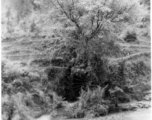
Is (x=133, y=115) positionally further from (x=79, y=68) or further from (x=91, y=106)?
(x=79, y=68)

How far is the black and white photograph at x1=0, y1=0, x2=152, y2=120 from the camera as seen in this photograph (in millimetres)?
8891

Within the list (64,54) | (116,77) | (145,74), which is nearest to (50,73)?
(64,54)

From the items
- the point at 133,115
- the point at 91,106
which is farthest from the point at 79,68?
the point at 133,115

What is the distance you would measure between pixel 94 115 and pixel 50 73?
11.7 ft

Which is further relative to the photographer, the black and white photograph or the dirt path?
the black and white photograph

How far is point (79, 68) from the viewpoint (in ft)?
34.3

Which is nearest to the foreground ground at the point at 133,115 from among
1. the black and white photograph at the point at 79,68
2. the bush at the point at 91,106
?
the black and white photograph at the point at 79,68

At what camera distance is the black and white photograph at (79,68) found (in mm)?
8891

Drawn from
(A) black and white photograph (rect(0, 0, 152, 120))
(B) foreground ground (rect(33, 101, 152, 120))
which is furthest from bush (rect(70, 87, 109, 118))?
(B) foreground ground (rect(33, 101, 152, 120))

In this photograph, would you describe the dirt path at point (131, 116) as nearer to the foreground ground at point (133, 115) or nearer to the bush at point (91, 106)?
the foreground ground at point (133, 115)

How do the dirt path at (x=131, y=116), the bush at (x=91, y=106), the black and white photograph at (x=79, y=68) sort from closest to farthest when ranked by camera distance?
the dirt path at (x=131, y=116) → the bush at (x=91, y=106) → the black and white photograph at (x=79, y=68)

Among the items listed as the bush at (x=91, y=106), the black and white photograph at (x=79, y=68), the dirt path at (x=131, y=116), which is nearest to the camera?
the dirt path at (x=131, y=116)

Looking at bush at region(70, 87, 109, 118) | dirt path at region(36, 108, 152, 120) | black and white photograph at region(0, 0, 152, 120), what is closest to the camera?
dirt path at region(36, 108, 152, 120)

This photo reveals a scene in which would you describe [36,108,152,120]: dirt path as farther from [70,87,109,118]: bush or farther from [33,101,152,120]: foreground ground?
[70,87,109,118]: bush
